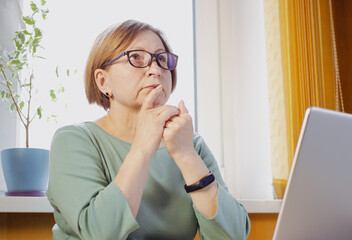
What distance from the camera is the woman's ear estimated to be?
122 cm

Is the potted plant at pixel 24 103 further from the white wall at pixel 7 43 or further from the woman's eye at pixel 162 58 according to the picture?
the woman's eye at pixel 162 58

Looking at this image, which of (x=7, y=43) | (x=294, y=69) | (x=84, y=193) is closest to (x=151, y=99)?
(x=84, y=193)

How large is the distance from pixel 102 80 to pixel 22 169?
20.2 inches

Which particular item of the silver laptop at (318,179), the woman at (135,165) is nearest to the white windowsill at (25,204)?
the woman at (135,165)

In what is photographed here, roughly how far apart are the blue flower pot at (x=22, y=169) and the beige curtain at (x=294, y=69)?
3.72ft

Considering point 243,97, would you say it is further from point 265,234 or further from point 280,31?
point 265,234

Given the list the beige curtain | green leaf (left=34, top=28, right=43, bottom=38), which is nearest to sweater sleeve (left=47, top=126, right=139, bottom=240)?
green leaf (left=34, top=28, right=43, bottom=38)

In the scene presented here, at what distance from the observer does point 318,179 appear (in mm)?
A: 761

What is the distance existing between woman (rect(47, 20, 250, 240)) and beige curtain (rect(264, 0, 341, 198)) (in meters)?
0.82

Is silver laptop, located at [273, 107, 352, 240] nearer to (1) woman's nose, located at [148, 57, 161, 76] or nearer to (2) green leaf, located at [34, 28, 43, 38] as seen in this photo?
(1) woman's nose, located at [148, 57, 161, 76]

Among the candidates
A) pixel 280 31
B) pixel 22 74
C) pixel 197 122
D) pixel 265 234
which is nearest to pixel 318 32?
pixel 280 31

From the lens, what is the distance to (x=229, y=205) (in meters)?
1.09

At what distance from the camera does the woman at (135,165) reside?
3.10 ft

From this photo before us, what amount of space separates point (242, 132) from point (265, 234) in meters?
0.60
